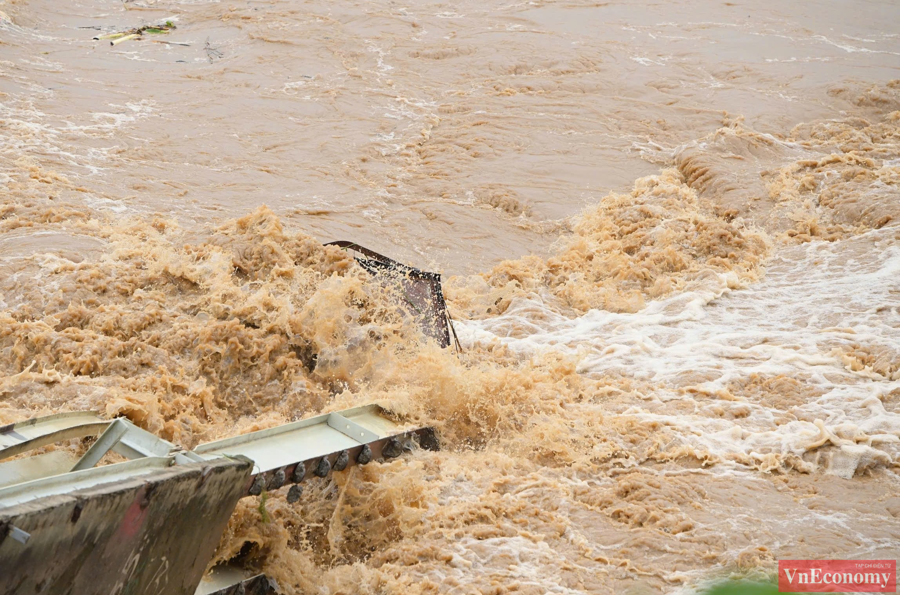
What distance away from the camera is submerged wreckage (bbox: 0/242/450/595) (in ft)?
10.1

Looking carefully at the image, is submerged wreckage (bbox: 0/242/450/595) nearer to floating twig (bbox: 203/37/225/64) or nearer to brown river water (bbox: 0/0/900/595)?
brown river water (bbox: 0/0/900/595)

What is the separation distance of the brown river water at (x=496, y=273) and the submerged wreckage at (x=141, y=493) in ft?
0.89

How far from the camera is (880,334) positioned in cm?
679

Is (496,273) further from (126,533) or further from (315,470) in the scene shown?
(126,533)

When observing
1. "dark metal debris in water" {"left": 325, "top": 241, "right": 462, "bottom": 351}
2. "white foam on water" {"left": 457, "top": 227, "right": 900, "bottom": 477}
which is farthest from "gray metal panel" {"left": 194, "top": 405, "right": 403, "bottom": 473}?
"white foam on water" {"left": 457, "top": 227, "right": 900, "bottom": 477}

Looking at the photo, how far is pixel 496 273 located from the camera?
8508mm

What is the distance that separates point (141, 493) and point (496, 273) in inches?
217

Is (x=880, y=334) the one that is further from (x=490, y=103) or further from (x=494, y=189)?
(x=490, y=103)

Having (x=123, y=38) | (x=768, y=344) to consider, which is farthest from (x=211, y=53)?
(x=768, y=344)

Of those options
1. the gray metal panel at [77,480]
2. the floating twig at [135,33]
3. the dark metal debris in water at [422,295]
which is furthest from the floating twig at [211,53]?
the gray metal panel at [77,480]

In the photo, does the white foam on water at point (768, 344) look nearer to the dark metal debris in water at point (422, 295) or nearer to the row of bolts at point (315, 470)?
the dark metal debris in water at point (422, 295)

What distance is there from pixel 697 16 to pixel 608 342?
10.6m

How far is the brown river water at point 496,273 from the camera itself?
4.84 metres

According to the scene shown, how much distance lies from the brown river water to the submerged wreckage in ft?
0.89
